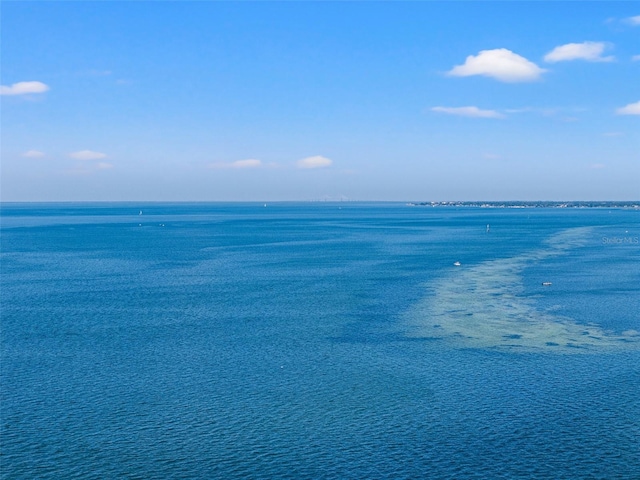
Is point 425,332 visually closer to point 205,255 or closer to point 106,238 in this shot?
point 205,255

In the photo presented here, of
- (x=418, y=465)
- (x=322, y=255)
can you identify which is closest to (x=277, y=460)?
(x=418, y=465)

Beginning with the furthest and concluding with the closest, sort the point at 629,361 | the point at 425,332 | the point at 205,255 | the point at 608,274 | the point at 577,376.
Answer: the point at 205,255 < the point at 608,274 < the point at 425,332 < the point at 629,361 < the point at 577,376

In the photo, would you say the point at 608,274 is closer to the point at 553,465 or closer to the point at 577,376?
the point at 577,376

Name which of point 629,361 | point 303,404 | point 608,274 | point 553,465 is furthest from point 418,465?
point 608,274

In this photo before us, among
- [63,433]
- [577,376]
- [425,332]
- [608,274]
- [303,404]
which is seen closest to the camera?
[63,433]

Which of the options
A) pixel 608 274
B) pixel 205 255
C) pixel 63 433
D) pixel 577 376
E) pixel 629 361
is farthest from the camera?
pixel 205 255

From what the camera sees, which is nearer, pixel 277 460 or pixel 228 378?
pixel 277 460
